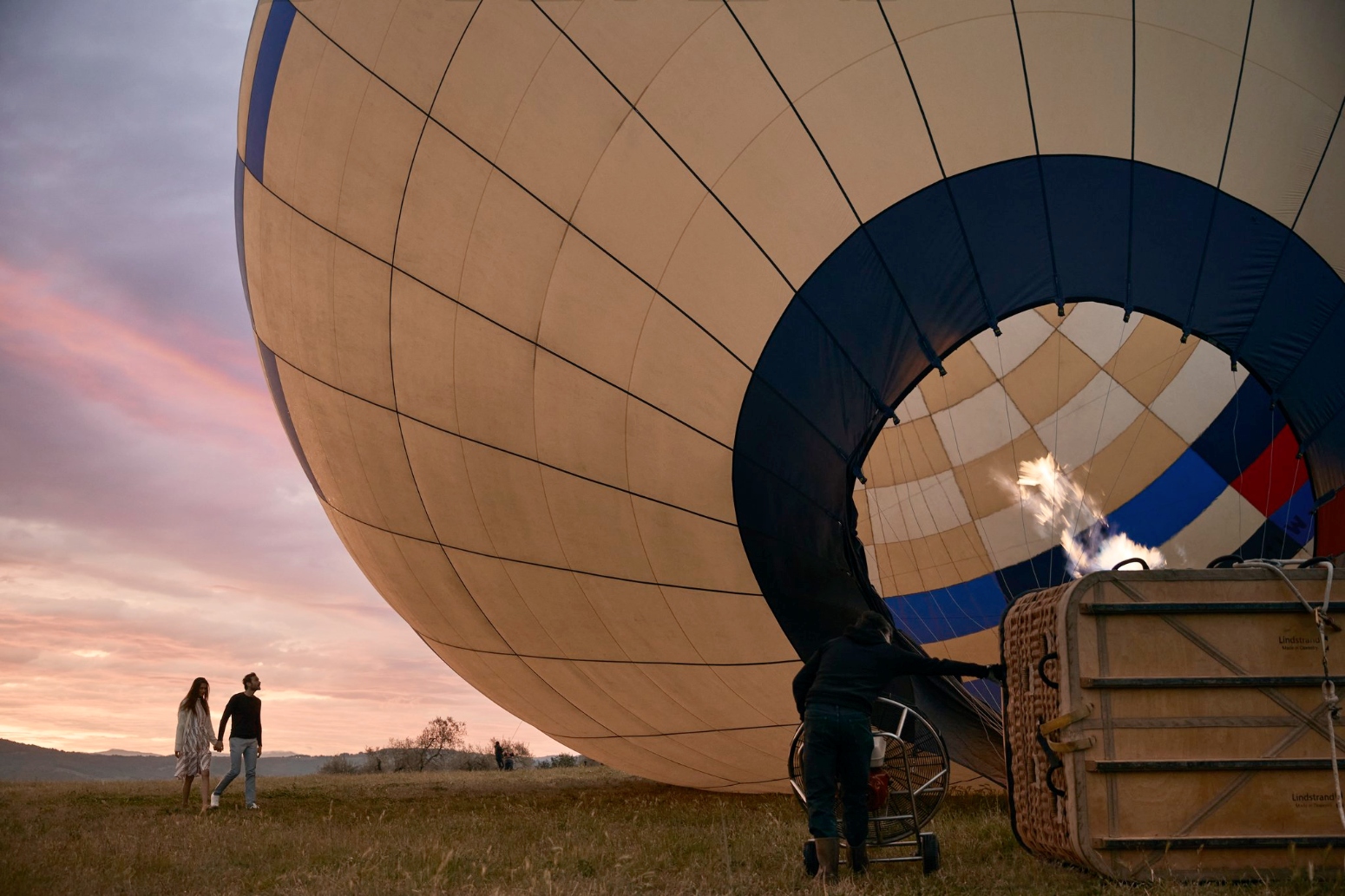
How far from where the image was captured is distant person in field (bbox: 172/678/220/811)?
8.59 meters

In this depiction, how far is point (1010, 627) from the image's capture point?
4281mm

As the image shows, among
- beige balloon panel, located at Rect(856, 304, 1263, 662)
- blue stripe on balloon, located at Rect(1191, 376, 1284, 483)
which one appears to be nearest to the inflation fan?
beige balloon panel, located at Rect(856, 304, 1263, 662)

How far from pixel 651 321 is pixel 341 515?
360cm

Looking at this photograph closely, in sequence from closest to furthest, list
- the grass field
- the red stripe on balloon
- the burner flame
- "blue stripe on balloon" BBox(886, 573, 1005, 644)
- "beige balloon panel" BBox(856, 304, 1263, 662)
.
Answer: the grass field → the red stripe on balloon → the burner flame → "beige balloon panel" BBox(856, 304, 1263, 662) → "blue stripe on balloon" BBox(886, 573, 1005, 644)

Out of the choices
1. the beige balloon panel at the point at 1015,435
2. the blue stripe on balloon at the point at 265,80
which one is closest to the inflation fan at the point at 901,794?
the blue stripe on balloon at the point at 265,80

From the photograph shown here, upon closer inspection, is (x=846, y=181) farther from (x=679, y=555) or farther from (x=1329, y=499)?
(x=1329, y=499)

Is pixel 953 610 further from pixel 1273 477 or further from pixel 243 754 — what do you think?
pixel 243 754

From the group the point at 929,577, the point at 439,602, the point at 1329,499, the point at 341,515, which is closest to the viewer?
the point at 1329,499

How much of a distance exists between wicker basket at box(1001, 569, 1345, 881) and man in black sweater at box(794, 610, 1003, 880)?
47 centimetres

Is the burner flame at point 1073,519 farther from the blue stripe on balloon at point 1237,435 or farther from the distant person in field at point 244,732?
the distant person in field at point 244,732

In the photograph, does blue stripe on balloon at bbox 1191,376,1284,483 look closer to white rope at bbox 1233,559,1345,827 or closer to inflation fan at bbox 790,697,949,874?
white rope at bbox 1233,559,1345,827

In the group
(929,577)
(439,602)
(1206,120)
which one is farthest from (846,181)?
(929,577)

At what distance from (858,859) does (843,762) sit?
14.5 inches

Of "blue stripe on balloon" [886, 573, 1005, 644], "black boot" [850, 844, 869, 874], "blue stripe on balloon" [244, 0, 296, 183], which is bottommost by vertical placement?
"black boot" [850, 844, 869, 874]
